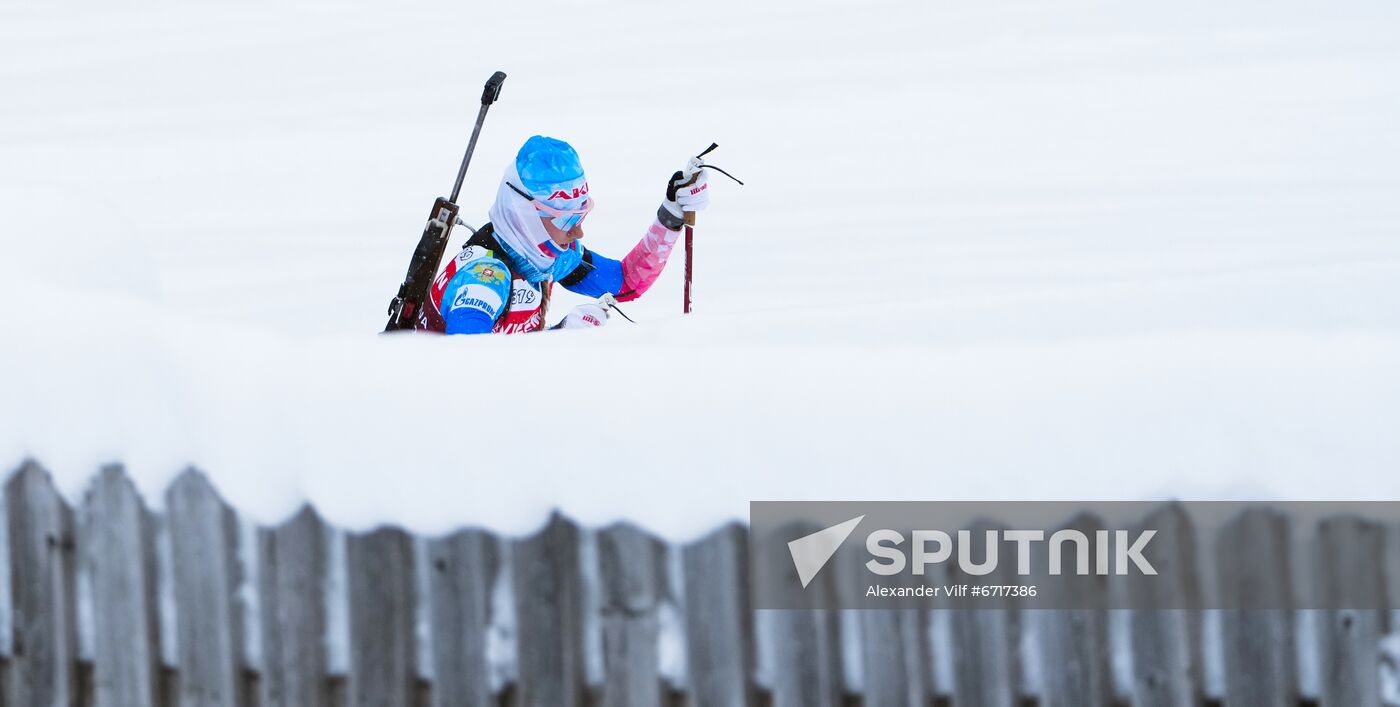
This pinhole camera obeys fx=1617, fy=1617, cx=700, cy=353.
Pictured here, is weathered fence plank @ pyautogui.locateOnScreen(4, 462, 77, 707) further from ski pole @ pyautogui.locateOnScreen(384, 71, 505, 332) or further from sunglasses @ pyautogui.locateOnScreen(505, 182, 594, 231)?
sunglasses @ pyautogui.locateOnScreen(505, 182, 594, 231)

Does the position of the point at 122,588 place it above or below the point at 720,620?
above

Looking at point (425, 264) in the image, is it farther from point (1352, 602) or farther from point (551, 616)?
point (1352, 602)

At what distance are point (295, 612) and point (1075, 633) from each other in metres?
1.61

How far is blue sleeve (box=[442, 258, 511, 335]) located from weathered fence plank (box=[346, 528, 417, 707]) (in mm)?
1552

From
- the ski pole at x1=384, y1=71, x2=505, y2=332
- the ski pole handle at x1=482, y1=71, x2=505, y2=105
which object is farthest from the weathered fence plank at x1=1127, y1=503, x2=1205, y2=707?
the ski pole handle at x1=482, y1=71, x2=505, y2=105

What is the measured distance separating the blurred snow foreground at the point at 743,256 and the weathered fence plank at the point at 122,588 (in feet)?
0.34

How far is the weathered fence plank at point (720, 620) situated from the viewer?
10.6 feet

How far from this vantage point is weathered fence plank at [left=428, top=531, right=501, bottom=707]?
10.8 ft

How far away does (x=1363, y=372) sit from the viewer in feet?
10.2

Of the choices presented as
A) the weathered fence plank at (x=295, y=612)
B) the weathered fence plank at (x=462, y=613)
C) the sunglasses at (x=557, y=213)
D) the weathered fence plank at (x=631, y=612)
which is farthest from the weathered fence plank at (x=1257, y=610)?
the sunglasses at (x=557, y=213)

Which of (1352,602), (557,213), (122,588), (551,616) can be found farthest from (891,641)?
(557,213)

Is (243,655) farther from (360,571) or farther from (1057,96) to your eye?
(1057,96)

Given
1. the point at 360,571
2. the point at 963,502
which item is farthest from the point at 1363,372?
the point at 360,571

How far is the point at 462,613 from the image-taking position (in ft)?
11.0
